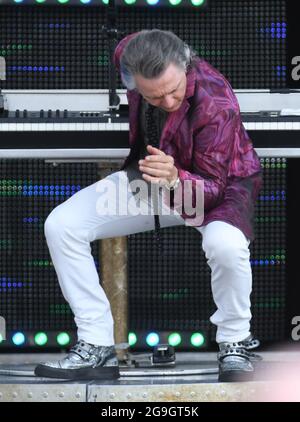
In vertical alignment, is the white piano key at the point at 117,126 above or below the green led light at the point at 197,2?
below

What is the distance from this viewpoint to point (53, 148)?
351 centimetres

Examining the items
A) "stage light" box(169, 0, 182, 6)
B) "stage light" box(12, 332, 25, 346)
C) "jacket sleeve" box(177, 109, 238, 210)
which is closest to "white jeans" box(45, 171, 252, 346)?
"jacket sleeve" box(177, 109, 238, 210)

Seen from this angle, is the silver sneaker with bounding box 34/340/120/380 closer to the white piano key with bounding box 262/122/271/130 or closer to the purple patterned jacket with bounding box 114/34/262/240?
the purple patterned jacket with bounding box 114/34/262/240

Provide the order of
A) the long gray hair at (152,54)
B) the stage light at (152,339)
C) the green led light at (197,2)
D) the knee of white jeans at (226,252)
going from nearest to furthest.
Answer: the long gray hair at (152,54), the knee of white jeans at (226,252), the green led light at (197,2), the stage light at (152,339)

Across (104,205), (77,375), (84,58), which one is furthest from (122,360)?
(84,58)

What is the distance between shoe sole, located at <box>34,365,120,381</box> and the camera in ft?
11.6

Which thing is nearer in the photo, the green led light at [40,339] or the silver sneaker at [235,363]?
the silver sneaker at [235,363]

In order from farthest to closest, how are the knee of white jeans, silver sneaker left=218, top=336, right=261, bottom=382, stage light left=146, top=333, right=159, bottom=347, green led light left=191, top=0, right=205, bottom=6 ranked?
stage light left=146, top=333, right=159, bottom=347 < green led light left=191, top=0, right=205, bottom=6 < silver sneaker left=218, top=336, right=261, bottom=382 < the knee of white jeans

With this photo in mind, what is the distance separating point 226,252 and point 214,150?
28cm

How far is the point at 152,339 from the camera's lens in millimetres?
4102

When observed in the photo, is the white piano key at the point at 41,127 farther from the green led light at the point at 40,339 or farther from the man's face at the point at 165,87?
the green led light at the point at 40,339

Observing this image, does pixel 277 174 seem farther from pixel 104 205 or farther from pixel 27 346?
pixel 27 346

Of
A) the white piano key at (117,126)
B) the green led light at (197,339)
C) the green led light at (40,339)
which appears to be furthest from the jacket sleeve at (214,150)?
the green led light at (40,339)

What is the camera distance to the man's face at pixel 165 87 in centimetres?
326
